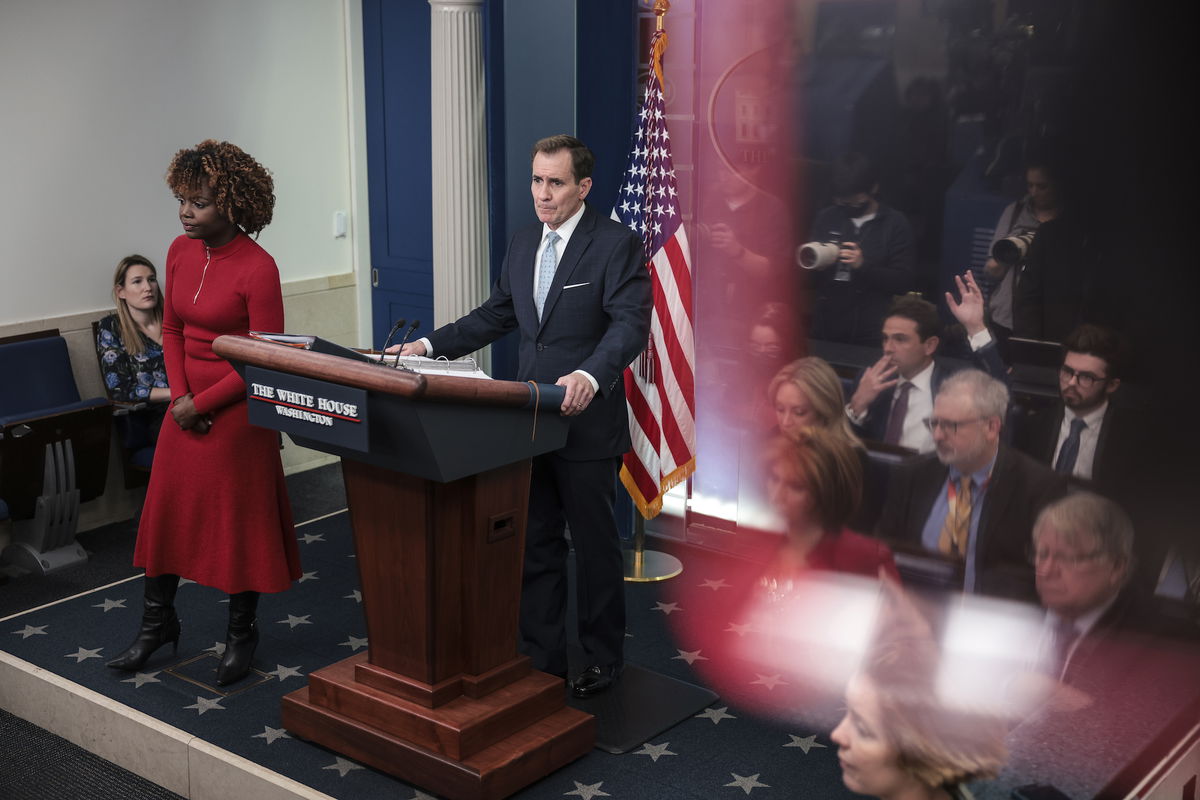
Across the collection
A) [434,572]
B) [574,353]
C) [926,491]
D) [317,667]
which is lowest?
[317,667]

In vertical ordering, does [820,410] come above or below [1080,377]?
below

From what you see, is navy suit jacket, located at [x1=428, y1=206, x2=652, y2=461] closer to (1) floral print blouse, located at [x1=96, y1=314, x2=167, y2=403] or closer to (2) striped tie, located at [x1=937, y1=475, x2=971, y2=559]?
(2) striped tie, located at [x1=937, y1=475, x2=971, y2=559]

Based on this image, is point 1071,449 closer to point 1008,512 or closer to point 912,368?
point 1008,512

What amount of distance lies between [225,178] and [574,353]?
1.10 metres

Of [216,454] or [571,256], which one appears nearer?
[571,256]

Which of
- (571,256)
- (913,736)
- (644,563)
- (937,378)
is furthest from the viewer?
(644,563)

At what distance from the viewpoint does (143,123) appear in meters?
5.57

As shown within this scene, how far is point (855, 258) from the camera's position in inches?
174

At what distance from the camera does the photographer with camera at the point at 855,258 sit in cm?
432

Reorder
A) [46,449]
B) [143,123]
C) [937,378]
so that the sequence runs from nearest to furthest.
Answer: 1. [937,378]
2. [46,449]
3. [143,123]

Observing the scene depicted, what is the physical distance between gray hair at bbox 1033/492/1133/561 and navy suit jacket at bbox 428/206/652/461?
4.62 feet

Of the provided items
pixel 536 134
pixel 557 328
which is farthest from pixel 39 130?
pixel 557 328

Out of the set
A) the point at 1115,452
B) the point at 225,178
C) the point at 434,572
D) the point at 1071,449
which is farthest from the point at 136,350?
the point at 1115,452

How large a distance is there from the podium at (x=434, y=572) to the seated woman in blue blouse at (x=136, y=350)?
220 cm
